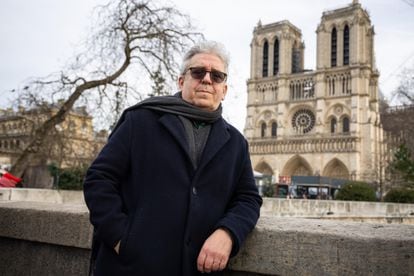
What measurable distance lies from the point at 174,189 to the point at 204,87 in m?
0.58

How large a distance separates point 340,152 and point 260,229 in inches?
1903

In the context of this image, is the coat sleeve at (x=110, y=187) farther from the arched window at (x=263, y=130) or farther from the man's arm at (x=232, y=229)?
the arched window at (x=263, y=130)

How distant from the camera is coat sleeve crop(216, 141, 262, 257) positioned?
1837mm

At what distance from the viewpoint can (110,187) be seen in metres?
1.82

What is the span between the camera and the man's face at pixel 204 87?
6.88ft

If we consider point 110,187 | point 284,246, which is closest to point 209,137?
point 110,187

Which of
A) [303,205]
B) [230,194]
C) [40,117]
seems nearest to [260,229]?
[230,194]

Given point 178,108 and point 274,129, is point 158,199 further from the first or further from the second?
point 274,129

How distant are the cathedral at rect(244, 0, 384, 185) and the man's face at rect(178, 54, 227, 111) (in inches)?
1842

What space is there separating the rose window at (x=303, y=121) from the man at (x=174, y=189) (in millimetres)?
51308

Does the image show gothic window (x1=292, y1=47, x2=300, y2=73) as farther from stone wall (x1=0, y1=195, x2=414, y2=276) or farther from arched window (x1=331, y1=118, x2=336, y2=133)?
stone wall (x1=0, y1=195, x2=414, y2=276)

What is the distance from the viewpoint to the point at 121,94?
10484mm

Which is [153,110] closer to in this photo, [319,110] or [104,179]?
[104,179]

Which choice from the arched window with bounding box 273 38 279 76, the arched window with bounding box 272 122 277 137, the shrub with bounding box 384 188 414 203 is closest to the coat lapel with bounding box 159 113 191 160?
the shrub with bounding box 384 188 414 203
